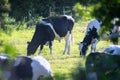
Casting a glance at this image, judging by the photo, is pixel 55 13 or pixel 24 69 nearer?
pixel 24 69


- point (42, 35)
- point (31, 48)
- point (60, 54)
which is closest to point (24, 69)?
point (31, 48)

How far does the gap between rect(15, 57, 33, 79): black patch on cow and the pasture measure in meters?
0.42

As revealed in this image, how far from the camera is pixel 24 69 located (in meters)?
10.2

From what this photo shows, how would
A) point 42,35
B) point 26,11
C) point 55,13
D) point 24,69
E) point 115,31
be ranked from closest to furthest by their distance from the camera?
1. point 115,31
2. point 24,69
3. point 42,35
4. point 26,11
5. point 55,13

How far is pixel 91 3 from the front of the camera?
13.5 ft

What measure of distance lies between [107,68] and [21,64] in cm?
694

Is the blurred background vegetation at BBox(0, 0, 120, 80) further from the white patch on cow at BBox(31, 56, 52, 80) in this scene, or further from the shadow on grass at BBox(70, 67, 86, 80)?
the white patch on cow at BBox(31, 56, 52, 80)

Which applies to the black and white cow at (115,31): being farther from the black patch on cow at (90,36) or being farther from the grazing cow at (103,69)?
the black patch on cow at (90,36)

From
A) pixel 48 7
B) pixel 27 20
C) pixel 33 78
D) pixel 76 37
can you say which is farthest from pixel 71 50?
pixel 48 7

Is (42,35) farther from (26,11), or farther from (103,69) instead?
(103,69)

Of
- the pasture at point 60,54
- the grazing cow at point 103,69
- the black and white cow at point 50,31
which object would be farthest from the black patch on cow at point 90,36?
the grazing cow at point 103,69

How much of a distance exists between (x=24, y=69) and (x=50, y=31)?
34.7 ft

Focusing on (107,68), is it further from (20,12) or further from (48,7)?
(48,7)

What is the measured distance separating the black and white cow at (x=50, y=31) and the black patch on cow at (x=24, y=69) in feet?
29.9
